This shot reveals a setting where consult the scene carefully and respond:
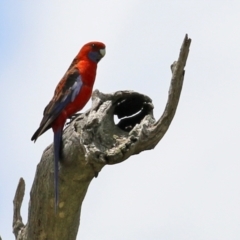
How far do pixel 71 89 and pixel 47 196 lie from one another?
3.78 ft

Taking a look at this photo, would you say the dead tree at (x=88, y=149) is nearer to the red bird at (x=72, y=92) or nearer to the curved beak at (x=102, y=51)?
the red bird at (x=72, y=92)

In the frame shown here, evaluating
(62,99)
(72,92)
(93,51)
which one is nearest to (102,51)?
(93,51)

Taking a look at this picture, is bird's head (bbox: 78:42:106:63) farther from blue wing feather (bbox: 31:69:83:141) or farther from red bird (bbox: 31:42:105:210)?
blue wing feather (bbox: 31:69:83:141)

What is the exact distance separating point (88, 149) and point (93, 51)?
6.68ft

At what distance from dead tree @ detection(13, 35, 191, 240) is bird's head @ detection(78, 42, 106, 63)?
1328 millimetres

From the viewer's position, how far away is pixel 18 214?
4.43 meters

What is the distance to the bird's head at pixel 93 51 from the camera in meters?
5.23

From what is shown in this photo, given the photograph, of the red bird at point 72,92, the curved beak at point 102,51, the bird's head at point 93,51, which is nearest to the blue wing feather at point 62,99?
the red bird at point 72,92

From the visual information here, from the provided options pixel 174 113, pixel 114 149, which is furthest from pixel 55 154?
pixel 174 113

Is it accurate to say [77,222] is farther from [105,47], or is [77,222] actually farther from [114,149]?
[105,47]

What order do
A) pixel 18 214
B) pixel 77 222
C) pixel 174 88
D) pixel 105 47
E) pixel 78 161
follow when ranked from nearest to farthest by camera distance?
1. pixel 174 88
2. pixel 78 161
3. pixel 77 222
4. pixel 18 214
5. pixel 105 47

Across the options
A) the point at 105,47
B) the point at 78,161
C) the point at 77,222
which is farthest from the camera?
the point at 105,47

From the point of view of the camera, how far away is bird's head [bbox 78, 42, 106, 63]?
5.23 m

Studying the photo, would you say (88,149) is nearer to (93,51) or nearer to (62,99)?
(62,99)
